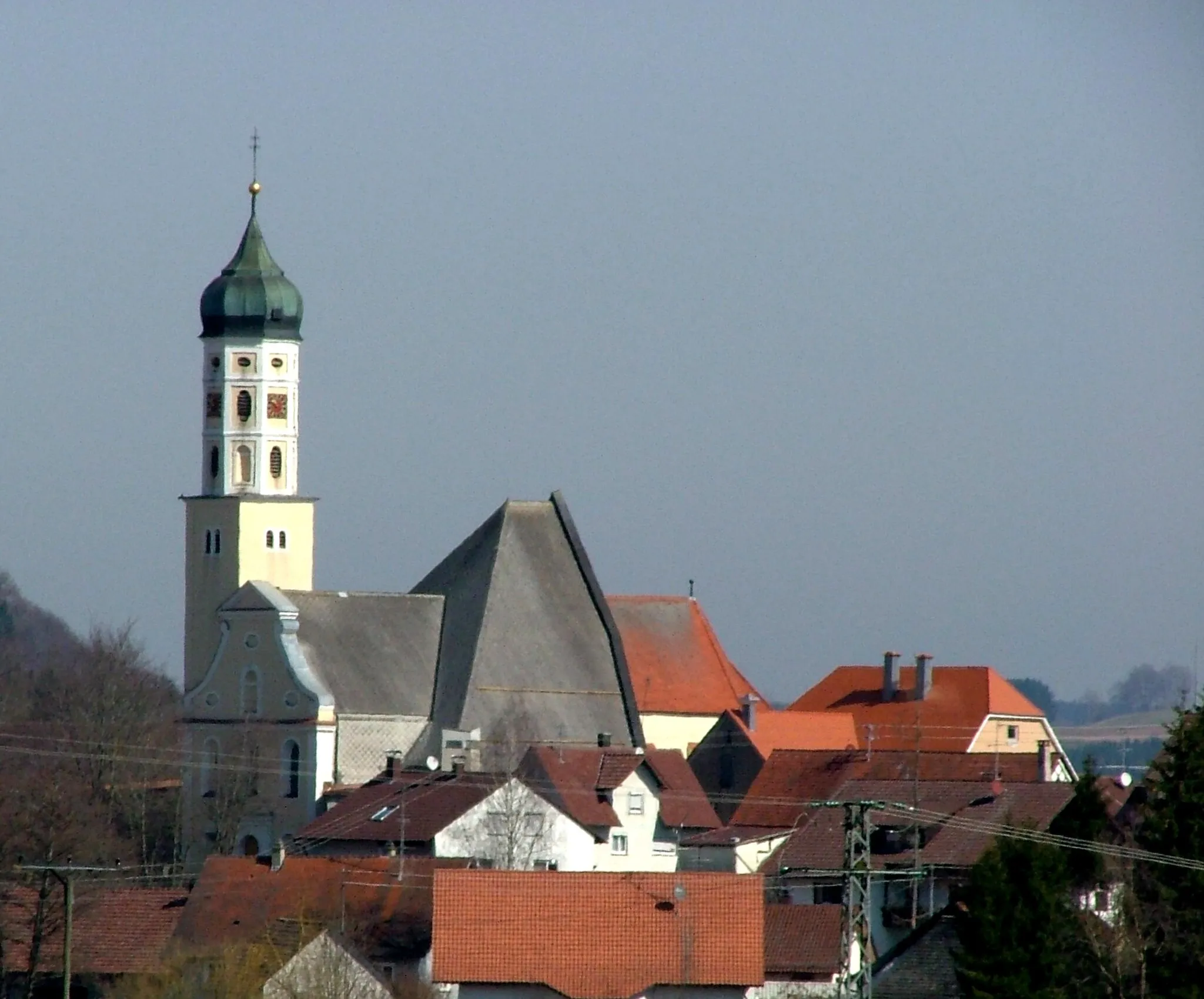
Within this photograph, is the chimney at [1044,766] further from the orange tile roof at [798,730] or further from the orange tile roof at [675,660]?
the orange tile roof at [675,660]

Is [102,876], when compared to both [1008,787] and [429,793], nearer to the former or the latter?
[429,793]

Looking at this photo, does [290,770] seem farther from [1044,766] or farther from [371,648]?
[1044,766]

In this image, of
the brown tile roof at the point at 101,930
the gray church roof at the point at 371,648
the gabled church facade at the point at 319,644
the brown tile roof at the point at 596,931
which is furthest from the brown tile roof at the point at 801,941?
the gray church roof at the point at 371,648

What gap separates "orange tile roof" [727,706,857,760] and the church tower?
445 inches

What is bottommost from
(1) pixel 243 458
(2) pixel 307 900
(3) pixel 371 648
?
(2) pixel 307 900

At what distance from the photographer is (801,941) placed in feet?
186

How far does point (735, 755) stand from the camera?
83812 mm

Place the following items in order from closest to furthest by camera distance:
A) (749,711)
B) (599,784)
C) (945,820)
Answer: (945,820) → (599,784) → (749,711)

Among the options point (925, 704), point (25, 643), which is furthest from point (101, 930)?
point (25, 643)

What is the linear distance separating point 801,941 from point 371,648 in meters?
27.1

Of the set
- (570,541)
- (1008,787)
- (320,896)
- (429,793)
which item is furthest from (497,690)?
(320,896)

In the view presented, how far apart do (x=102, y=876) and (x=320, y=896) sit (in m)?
8.91

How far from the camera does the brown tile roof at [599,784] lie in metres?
71.9

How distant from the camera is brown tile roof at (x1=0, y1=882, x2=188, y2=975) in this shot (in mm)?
56562
